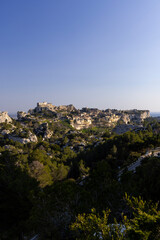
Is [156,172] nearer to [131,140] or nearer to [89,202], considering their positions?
[89,202]

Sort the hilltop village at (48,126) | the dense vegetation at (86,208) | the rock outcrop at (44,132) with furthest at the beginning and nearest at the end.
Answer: the rock outcrop at (44,132) < the hilltop village at (48,126) < the dense vegetation at (86,208)

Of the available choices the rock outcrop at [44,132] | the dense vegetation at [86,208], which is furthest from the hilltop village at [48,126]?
the dense vegetation at [86,208]

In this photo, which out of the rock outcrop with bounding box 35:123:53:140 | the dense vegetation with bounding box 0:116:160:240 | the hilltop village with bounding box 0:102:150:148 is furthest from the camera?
the rock outcrop with bounding box 35:123:53:140

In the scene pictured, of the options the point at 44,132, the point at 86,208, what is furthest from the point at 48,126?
the point at 86,208

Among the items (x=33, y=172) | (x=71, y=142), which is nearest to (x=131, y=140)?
(x=33, y=172)

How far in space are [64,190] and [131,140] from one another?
49068mm

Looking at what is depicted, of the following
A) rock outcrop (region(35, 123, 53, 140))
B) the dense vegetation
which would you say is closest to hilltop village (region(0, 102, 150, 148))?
rock outcrop (region(35, 123, 53, 140))

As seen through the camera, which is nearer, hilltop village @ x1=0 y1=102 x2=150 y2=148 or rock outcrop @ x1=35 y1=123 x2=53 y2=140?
hilltop village @ x1=0 y1=102 x2=150 y2=148

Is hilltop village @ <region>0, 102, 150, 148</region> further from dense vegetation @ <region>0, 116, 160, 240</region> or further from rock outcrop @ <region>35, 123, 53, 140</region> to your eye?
dense vegetation @ <region>0, 116, 160, 240</region>

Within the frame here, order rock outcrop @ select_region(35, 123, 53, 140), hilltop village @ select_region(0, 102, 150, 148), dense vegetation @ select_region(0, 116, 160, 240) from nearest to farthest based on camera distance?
dense vegetation @ select_region(0, 116, 160, 240)
hilltop village @ select_region(0, 102, 150, 148)
rock outcrop @ select_region(35, 123, 53, 140)

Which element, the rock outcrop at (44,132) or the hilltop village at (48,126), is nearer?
the hilltop village at (48,126)

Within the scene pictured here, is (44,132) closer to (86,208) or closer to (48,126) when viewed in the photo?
(48,126)

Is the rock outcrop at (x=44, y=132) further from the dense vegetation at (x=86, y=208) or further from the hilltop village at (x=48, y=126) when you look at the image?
the dense vegetation at (x=86, y=208)

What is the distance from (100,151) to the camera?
62.0 m
